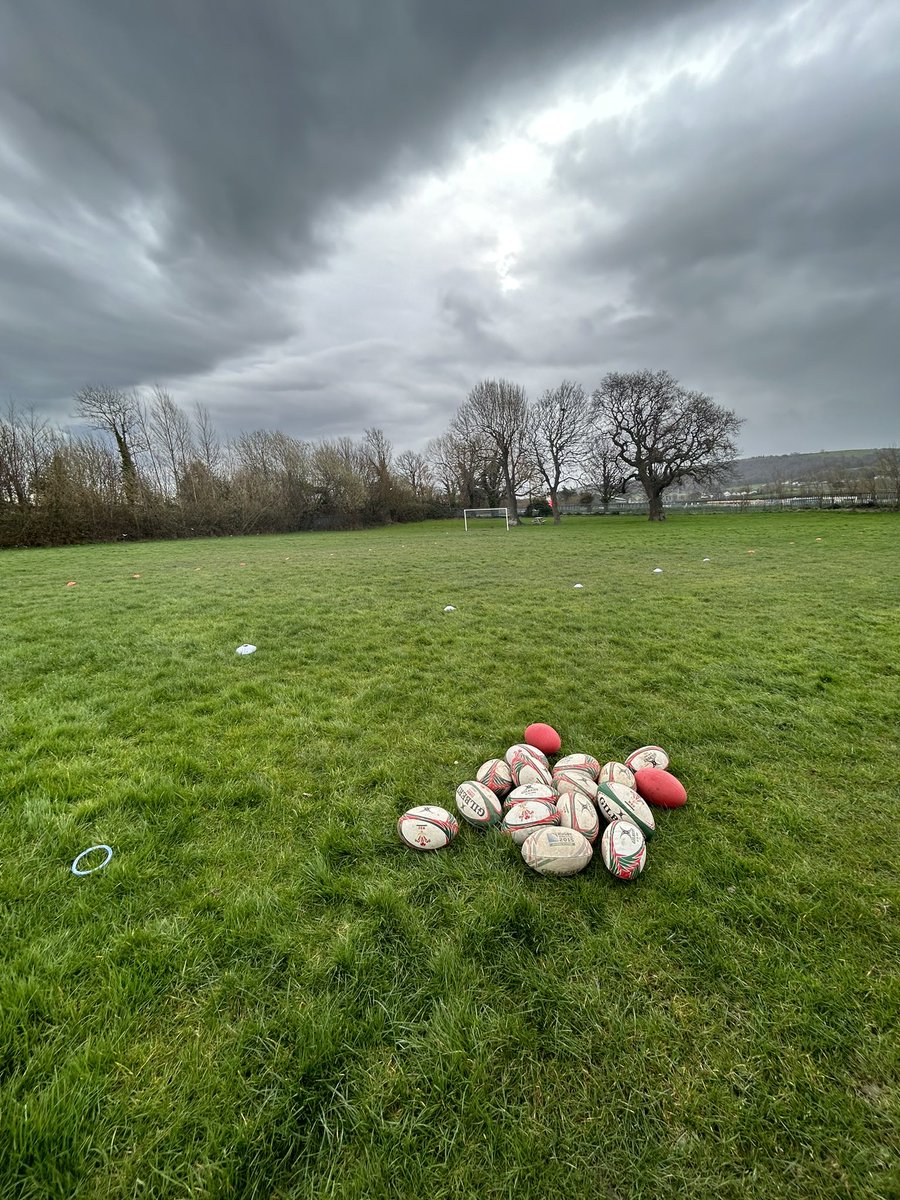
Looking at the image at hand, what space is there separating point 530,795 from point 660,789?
748 millimetres

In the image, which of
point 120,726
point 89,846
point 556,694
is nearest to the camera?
point 89,846

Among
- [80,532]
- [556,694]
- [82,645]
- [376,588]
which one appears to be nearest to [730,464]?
[376,588]

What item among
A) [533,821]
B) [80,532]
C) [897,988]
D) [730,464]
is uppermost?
[730,464]

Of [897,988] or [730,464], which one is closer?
[897,988]

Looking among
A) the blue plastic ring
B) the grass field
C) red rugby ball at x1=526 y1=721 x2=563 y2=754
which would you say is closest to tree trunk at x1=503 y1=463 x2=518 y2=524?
the grass field

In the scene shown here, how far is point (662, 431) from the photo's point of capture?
108 ft

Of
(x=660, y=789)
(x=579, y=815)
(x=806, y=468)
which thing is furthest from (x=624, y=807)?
(x=806, y=468)

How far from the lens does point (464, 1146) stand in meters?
1.23

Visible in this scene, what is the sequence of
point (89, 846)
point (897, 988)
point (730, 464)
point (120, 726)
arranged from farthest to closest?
point (730, 464), point (120, 726), point (89, 846), point (897, 988)

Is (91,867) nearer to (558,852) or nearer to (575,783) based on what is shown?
(558,852)

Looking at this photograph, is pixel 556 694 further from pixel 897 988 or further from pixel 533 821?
pixel 897 988

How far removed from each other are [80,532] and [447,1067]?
1284 inches

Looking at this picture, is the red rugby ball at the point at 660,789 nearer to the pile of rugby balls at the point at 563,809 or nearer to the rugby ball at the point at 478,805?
the pile of rugby balls at the point at 563,809

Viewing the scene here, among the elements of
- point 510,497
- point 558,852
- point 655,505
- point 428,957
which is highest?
point 510,497
